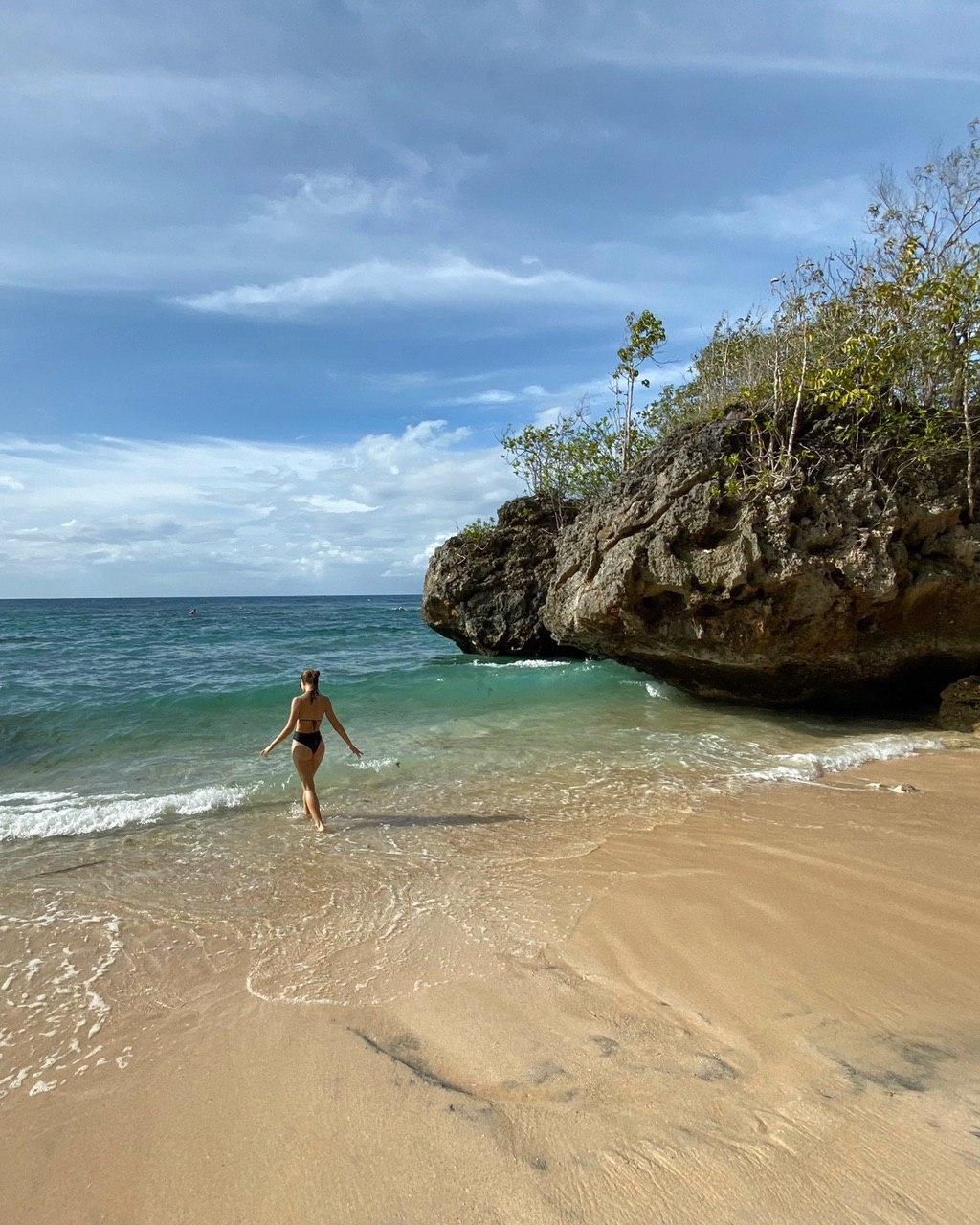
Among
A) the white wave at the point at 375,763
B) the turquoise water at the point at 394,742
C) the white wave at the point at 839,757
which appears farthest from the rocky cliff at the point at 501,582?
the white wave at the point at 839,757

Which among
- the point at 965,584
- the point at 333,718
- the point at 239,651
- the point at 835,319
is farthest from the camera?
the point at 239,651

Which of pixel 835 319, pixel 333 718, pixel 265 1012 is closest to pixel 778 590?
pixel 835 319

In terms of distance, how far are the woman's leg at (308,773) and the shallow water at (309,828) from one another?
186 mm

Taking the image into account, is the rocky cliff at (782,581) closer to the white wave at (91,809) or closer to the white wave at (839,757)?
the white wave at (839,757)

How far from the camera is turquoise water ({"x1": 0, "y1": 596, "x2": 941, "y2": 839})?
7941 mm

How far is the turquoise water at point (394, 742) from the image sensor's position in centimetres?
794

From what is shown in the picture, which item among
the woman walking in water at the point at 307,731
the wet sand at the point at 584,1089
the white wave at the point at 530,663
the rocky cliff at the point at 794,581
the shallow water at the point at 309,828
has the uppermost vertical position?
the rocky cliff at the point at 794,581

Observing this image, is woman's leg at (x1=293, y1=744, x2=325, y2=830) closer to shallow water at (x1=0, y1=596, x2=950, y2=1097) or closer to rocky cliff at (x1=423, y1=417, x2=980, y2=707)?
shallow water at (x1=0, y1=596, x2=950, y2=1097)

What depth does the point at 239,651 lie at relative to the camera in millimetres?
26203

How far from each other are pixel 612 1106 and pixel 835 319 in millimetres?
12747

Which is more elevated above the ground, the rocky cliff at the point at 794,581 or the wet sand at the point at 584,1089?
the rocky cliff at the point at 794,581

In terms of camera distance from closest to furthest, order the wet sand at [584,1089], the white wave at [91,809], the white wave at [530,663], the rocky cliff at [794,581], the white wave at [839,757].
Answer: the wet sand at [584,1089] < the white wave at [91,809] < the white wave at [839,757] < the rocky cliff at [794,581] < the white wave at [530,663]

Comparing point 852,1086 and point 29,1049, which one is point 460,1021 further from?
point 29,1049

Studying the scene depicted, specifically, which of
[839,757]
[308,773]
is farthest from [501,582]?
[308,773]
